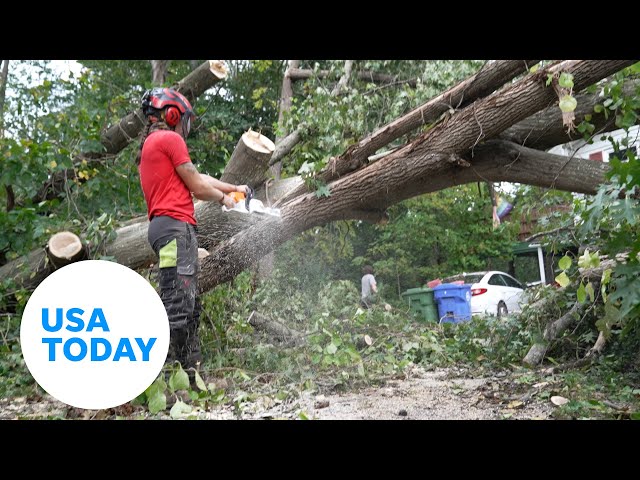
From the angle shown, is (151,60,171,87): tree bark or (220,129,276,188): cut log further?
(151,60,171,87): tree bark

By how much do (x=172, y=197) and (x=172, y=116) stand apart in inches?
12.4

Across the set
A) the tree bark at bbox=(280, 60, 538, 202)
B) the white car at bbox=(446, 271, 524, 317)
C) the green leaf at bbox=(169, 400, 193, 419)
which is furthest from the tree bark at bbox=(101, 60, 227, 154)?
the white car at bbox=(446, 271, 524, 317)

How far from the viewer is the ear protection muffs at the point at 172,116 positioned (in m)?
2.33

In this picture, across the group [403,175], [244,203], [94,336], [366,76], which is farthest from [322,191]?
[366,76]

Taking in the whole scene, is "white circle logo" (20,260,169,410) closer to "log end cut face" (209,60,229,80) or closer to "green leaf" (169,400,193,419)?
"green leaf" (169,400,193,419)

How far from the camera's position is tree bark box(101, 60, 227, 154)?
388 cm

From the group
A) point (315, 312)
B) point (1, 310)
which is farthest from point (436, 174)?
point (1, 310)

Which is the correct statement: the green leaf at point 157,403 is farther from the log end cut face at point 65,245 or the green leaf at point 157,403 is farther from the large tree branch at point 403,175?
the log end cut face at point 65,245

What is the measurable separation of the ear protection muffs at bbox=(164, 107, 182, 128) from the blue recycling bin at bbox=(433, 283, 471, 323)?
4.22 metres

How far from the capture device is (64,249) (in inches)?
118

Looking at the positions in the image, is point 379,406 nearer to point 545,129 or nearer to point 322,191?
point 322,191

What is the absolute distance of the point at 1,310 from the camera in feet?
10.7

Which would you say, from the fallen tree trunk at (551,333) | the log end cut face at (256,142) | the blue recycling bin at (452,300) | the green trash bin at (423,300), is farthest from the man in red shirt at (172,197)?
the blue recycling bin at (452,300)

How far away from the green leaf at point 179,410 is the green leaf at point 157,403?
0.13ft
